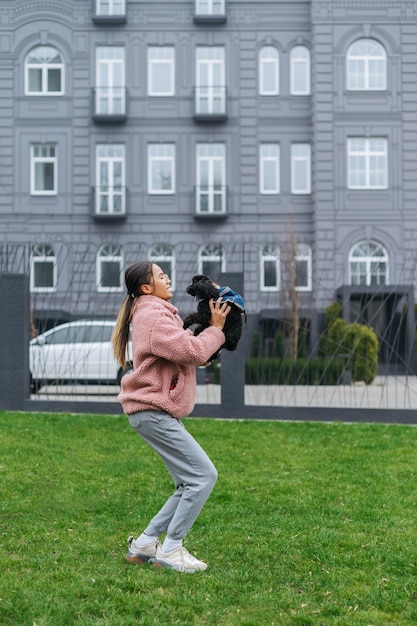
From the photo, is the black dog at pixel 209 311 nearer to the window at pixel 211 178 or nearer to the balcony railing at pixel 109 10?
the window at pixel 211 178

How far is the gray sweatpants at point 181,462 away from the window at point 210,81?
1035 inches

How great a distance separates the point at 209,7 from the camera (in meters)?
30.7

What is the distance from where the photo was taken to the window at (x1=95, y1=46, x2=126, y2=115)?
30.5 metres

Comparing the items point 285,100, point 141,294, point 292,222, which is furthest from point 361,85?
point 141,294

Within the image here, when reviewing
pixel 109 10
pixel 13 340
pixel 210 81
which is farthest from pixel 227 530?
pixel 109 10

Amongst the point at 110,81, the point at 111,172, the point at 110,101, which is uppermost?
the point at 110,81

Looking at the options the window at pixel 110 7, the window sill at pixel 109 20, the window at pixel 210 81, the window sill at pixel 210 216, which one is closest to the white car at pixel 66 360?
the window sill at pixel 210 216

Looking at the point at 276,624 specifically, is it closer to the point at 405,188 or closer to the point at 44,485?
the point at 44,485

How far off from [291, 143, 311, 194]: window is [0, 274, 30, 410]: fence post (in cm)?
1892

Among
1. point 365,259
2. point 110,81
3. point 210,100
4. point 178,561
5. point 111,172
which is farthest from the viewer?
point 111,172

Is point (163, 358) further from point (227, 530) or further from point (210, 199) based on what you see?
point (210, 199)

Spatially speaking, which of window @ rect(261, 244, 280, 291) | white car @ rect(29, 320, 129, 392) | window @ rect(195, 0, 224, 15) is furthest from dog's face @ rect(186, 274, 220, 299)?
window @ rect(195, 0, 224, 15)

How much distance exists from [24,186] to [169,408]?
2661 centimetres

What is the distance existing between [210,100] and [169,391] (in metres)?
26.5
